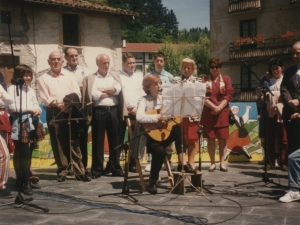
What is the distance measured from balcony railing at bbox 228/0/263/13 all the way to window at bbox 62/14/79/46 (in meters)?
12.1

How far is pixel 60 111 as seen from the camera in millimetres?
7086

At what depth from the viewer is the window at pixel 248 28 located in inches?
1267

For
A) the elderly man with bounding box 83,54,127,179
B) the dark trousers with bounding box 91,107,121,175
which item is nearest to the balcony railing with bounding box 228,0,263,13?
the elderly man with bounding box 83,54,127,179

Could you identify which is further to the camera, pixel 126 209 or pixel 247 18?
pixel 247 18

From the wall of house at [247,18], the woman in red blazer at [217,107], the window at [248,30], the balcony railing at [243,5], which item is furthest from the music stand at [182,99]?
the balcony railing at [243,5]

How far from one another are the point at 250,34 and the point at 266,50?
2.22 m

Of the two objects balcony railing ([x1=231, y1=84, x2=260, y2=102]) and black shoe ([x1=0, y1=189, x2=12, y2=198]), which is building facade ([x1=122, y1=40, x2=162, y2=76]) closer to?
balcony railing ([x1=231, y1=84, x2=260, y2=102])

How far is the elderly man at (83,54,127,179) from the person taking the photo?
7.52 m

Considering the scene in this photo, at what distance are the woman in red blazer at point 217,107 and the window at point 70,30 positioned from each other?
18.3m

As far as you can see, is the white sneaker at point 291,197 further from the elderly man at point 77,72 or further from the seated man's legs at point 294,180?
the elderly man at point 77,72

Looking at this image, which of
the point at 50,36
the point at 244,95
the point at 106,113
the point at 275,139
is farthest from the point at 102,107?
the point at 244,95

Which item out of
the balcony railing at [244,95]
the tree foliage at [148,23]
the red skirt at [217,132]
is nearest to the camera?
the red skirt at [217,132]

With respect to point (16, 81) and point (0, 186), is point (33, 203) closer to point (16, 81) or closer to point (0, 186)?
point (0, 186)

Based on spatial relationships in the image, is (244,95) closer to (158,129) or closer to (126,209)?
(158,129)
